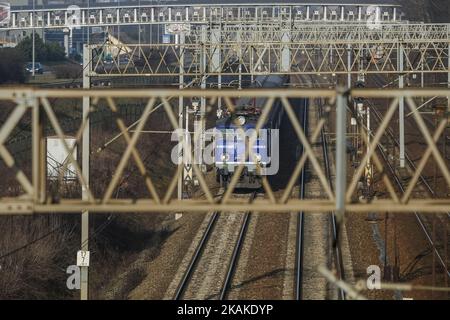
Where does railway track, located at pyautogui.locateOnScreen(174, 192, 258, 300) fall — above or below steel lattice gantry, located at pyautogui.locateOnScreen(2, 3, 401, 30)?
below

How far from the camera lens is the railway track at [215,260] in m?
13.4

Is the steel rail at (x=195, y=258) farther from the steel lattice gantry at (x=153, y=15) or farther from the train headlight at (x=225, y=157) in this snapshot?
the steel lattice gantry at (x=153, y=15)

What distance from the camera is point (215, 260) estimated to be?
1527 centimetres

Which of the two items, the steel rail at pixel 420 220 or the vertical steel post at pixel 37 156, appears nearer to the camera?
the vertical steel post at pixel 37 156

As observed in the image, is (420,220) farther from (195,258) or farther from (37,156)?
(37,156)

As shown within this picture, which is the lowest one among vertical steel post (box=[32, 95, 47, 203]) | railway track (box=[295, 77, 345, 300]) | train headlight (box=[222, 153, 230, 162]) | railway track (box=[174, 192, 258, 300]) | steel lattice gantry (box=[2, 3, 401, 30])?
railway track (box=[174, 192, 258, 300])

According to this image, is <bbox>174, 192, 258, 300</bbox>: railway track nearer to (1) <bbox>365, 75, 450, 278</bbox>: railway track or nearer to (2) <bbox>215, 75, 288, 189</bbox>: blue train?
(2) <bbox>215, 75, 288, 189</bbox>: blue train

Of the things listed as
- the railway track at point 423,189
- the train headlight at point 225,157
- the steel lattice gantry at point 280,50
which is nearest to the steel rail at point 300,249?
the train headlight at point 225,157

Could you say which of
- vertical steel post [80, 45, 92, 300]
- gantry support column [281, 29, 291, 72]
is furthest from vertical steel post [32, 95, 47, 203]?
gantry support column [281, 29, 291, 72]

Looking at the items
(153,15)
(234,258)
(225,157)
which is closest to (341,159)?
(234,258)

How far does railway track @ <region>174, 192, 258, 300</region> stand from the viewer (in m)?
13.4

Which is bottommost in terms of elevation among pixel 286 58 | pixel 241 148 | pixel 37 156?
pixel 241 148
